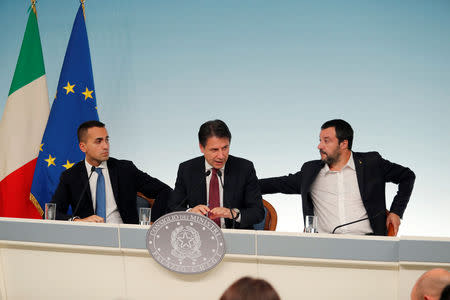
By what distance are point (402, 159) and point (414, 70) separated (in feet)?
2.69

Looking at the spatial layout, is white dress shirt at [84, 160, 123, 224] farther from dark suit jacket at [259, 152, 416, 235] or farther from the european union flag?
dark suit jacket at [259, 152, 416, 235]

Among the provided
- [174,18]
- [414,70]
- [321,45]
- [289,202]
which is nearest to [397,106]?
[414,70]

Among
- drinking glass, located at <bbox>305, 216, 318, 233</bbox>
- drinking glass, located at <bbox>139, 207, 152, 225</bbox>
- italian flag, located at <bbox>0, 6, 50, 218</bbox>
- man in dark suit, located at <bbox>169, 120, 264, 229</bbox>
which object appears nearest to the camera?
drinking glass, located at <bbox>305, 216, 318, 233</bbox>

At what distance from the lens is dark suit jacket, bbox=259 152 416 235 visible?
2883 mm

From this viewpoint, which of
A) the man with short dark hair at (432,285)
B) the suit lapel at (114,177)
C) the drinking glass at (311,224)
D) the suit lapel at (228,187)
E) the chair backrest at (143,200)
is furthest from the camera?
the chair backrest at (143,200)

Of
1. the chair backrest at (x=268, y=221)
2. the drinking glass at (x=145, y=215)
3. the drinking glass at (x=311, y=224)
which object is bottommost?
the chair backrest at (x=268, y=221)

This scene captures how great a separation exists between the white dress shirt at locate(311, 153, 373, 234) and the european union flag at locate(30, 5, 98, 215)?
6.86 feet

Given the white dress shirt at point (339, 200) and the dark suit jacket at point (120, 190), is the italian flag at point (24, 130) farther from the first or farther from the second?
the white dress shirt at point (339, 200)

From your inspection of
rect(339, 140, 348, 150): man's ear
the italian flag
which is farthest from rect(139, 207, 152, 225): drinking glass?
the italian flag

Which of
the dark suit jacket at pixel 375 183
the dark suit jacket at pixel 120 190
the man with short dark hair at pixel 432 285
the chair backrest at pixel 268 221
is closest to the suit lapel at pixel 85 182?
the dark suit jacket at pixel 120 190

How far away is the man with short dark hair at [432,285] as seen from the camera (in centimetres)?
149

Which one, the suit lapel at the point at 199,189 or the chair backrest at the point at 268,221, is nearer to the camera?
the suit lapel at the point at 199,189

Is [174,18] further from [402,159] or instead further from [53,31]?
[402,159]

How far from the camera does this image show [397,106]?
442cm
